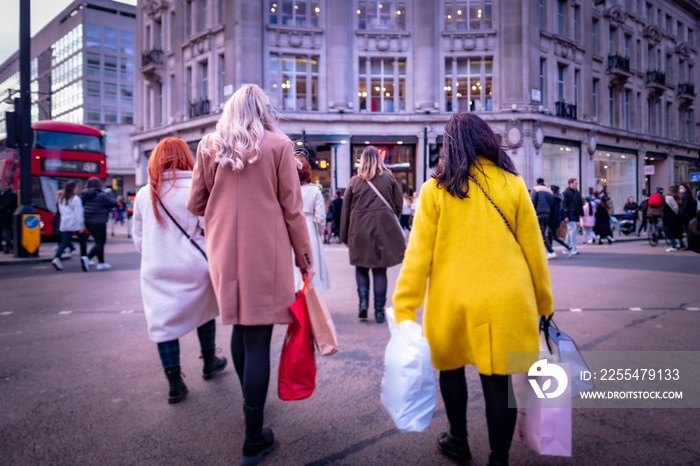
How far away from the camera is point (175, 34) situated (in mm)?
31172

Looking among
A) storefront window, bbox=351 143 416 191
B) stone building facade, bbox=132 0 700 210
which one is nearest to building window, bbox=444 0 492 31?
stone building facade, bbox=132 0 700 210

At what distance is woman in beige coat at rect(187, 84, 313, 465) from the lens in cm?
272

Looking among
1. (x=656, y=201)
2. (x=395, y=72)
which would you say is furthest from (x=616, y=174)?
(x=656, y=201)

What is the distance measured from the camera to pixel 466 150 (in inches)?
97.1

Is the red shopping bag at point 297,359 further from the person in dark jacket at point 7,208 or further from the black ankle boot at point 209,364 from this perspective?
the person in dark jacket at point 7,208

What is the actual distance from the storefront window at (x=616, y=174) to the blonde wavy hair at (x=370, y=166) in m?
29.0

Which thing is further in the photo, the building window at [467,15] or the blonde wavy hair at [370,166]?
the building window at [467,15]

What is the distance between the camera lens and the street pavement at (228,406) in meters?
2.80

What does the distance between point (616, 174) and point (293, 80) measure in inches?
851

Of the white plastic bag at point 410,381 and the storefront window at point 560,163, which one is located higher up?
the storefront window at point 560,163

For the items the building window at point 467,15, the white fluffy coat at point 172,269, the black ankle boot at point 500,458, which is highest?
the building window at point 467,15

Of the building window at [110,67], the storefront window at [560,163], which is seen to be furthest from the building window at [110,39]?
the storefront window at [560,163]

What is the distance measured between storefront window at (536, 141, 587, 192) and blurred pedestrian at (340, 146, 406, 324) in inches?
959

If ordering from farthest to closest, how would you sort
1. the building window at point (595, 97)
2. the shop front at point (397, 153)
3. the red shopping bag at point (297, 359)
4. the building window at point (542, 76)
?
1. the building window at point (595, 97)
2. the building window at point (542, 76)
3. the shop front at point (397, 153)
4. the red shopping bag at point (297, 359)
